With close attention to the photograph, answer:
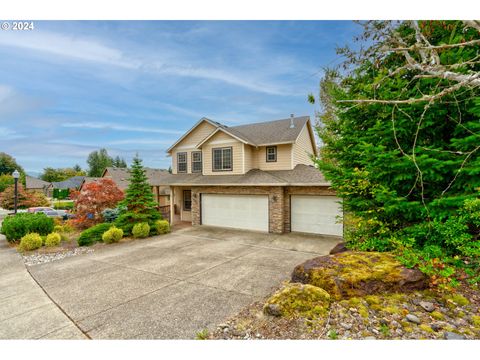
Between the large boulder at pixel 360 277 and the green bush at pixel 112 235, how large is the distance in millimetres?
8235

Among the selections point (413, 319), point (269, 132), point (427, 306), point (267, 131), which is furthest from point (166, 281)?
point (267, 131)

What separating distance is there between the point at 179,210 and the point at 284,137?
835 centimetres

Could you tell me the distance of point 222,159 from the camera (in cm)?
1303

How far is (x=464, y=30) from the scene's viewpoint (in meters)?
4.61

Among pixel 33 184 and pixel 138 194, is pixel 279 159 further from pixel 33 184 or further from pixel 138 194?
pixel 33 184

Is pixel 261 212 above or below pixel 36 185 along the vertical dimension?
below

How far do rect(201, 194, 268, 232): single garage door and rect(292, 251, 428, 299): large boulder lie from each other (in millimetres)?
7086

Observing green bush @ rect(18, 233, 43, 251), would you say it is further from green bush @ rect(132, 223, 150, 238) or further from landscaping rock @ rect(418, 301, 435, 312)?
landscaping rock @ rect(418, 301, 435, 312)

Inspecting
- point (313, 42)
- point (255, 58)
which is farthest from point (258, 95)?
point (313, 42)

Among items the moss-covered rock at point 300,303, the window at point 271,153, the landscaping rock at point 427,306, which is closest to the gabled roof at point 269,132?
the window at point 271,153

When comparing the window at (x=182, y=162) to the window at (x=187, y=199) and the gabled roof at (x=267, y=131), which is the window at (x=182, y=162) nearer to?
the gabled roof at (x=267, y=131)

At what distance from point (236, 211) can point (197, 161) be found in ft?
15.8

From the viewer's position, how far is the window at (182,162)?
15.2 meters
